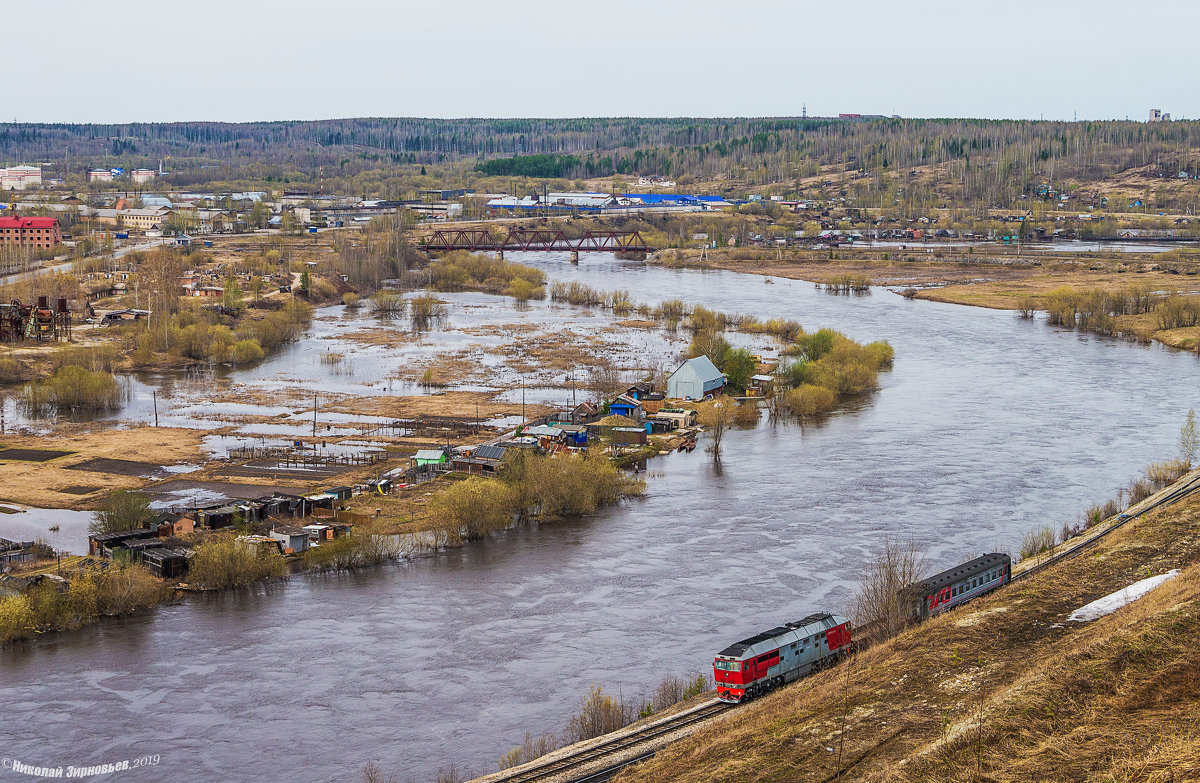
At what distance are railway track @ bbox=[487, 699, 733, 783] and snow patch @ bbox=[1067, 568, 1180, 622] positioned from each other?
374cm

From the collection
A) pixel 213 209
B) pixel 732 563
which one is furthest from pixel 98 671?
pixel 213 209

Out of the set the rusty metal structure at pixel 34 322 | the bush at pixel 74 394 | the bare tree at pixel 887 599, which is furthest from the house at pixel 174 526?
the rusty metal structure at pixel 34 322

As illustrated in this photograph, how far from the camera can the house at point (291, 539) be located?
645 inches

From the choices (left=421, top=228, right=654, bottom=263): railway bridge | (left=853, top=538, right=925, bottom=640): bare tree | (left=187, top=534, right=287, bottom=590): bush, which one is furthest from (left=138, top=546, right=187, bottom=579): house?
(left=421, top=228, right=654, bottom=263): railway bridge

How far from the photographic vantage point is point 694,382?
26.7 metres

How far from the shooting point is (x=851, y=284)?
1876 inches

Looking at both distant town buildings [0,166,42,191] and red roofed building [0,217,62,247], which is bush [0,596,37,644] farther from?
distant town buildings [0,166,42,191]

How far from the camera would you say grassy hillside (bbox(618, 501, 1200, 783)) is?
8.18 m

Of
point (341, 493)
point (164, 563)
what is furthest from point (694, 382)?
point (164, 563)

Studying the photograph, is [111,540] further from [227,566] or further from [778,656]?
[778,656]

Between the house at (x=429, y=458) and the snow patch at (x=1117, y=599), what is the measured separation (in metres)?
11.0

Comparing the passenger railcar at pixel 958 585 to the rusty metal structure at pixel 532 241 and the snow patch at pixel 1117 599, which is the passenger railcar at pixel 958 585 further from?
the rusty metal structure at pixel 532 241

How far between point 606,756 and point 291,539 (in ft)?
24.9

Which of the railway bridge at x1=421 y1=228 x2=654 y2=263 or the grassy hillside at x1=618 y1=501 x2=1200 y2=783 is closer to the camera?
the grassy hillside at x1=618 y1=501 x2=1200 y2=783
